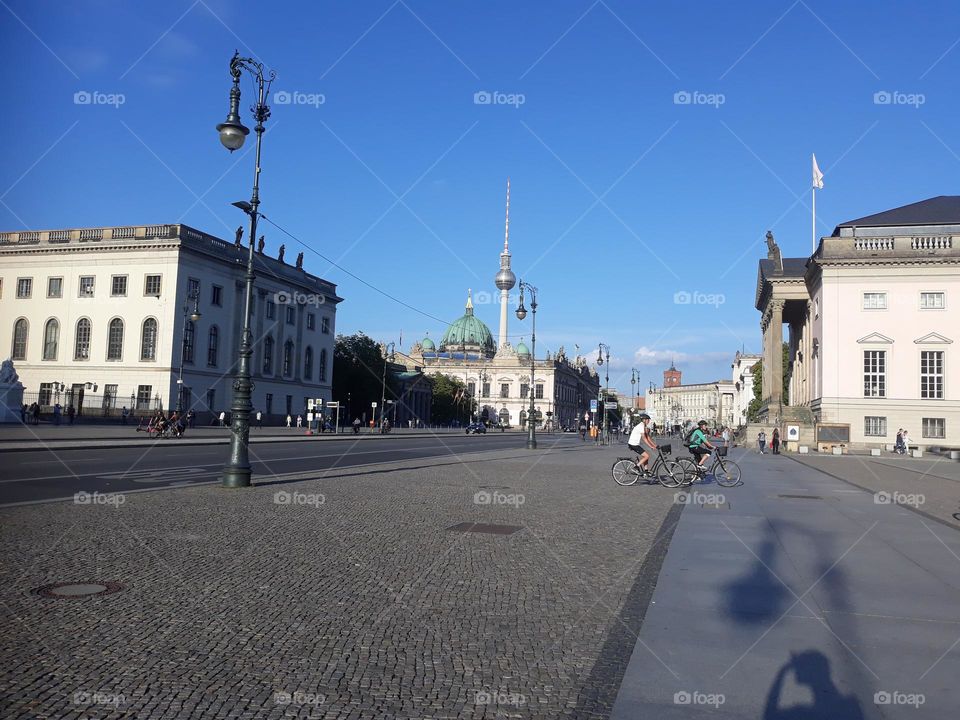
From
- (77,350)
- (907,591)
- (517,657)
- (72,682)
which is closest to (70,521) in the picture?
(72,682)

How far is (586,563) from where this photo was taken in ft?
30.6

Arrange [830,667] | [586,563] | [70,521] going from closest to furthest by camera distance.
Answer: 1. [830,667]
2. [586,563]
3. [70,521]

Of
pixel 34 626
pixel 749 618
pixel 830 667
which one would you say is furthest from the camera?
pixel 749 618

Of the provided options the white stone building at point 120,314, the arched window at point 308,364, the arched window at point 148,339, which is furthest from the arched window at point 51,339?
the arched window at point 308,364

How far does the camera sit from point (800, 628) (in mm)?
6578

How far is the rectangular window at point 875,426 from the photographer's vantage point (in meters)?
55.7

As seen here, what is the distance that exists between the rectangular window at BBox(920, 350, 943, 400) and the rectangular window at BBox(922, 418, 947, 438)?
4.97 ft

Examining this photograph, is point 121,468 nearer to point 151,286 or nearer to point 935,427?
point 151,286

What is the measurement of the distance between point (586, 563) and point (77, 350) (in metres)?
71.3

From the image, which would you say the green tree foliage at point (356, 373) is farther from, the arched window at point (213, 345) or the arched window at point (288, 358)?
the arched window at point (213, 345)

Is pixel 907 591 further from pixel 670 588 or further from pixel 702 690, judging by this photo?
pixel 702 690

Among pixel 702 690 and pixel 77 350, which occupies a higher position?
pixel 77 350

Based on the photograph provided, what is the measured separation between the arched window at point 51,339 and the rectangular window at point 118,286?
5950 mm

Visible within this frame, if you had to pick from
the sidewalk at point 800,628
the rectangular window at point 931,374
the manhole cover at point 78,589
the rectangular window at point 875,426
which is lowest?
the manhole cover at point 78,589
